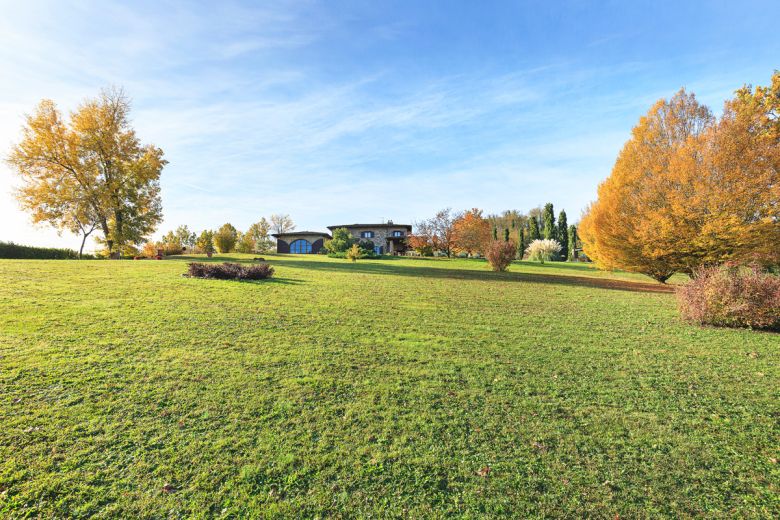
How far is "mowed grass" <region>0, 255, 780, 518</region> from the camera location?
2.77 m

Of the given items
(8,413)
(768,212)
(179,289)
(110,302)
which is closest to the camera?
(8,413)

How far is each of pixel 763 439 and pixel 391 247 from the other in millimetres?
49071

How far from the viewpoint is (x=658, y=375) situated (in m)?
5.35

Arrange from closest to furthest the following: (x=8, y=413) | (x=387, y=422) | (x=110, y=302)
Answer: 1. (x=8, y=413)
2. (x=387, y=422)
3. (x=110, y=302)

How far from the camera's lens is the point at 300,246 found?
55156 millimetres

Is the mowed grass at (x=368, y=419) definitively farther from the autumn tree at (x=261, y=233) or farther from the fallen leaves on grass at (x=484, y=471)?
the autumn tree at (x=261, y=233)

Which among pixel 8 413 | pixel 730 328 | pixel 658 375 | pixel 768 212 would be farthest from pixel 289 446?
pixel 768 212

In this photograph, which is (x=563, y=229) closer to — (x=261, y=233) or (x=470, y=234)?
(x=470, y=234)

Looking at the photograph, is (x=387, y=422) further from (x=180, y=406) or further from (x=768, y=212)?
(x=768, y=212)

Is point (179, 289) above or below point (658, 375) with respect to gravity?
above

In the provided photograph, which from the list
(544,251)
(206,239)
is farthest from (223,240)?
(544,251)

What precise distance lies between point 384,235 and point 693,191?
4041cm

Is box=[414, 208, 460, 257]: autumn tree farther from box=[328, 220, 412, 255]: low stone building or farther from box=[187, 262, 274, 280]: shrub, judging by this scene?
box=[187, 262, 274, 280]: shrub

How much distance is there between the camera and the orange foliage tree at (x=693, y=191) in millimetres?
13758
